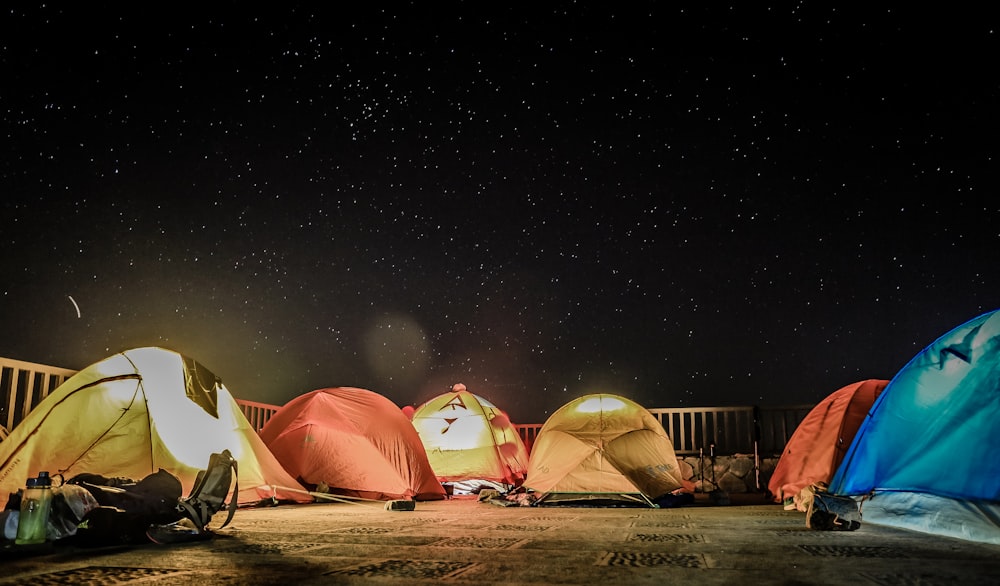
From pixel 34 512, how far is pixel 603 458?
218 inches

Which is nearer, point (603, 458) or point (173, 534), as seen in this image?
point (173, 534)

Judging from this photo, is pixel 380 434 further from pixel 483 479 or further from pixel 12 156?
pixel 12 156

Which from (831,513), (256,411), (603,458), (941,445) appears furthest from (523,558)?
(256,411)

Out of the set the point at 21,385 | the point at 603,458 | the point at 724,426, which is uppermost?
the point at 21,385

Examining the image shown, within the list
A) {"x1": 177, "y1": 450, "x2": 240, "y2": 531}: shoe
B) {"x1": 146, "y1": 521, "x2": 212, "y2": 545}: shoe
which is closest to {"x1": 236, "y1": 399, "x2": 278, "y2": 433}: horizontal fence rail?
{"x1": 177, "y1": 450, "x2": 240, "y2": 531}: shoe

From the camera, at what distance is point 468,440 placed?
980 cm

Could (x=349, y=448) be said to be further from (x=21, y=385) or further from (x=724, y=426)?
(x=724, y=426)

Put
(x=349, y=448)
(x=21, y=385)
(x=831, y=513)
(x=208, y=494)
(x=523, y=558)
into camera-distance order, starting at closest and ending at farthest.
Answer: (x=523, y=558) → (x=208, y=494) → (x=831, y=513) → (x=21, y=385) → (x=349, y=448)

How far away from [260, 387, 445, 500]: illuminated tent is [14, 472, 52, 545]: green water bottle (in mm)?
4383

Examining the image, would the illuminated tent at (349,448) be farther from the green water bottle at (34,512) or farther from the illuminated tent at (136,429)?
the green water bottle at (34,512)

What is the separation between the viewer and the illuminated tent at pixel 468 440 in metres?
9.45

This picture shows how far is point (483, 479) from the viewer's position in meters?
9.23

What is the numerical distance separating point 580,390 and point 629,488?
486cm

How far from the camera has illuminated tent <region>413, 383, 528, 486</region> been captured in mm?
9453
